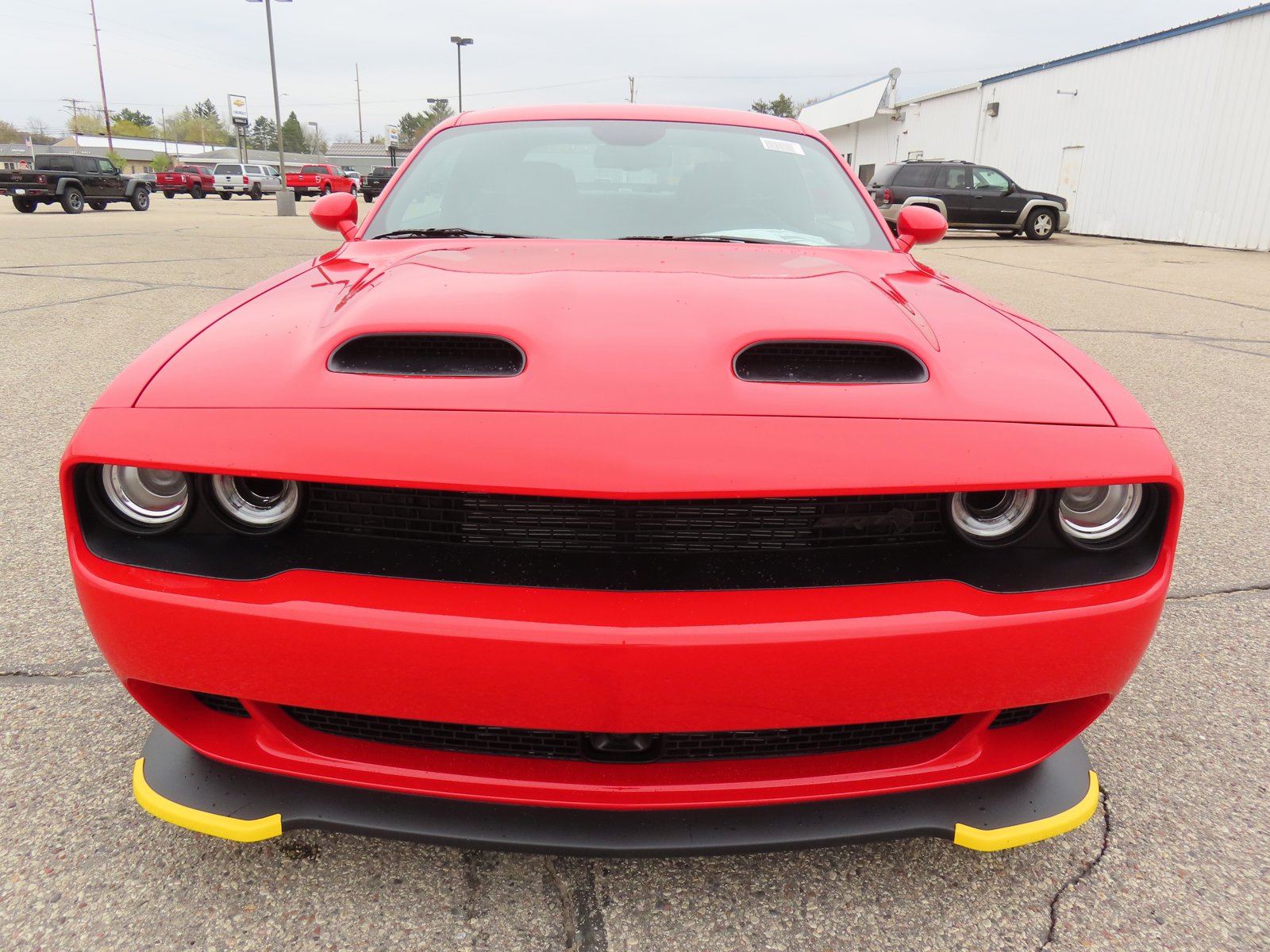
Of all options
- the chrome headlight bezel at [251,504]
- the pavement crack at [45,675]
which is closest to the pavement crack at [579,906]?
the chrome headlight bezel at [251,504]

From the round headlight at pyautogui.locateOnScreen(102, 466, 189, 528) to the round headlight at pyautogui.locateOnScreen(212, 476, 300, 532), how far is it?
0.06 m

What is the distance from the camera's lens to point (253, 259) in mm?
11797

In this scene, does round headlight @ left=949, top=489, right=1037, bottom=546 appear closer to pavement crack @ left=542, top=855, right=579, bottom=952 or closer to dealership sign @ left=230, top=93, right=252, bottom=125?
pavement crack @ left=542, top=855, right=579, bottom=952

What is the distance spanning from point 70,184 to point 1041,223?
24.8 meters

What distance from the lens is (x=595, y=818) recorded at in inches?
54.0

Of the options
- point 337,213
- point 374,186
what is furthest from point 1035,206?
point 337,213

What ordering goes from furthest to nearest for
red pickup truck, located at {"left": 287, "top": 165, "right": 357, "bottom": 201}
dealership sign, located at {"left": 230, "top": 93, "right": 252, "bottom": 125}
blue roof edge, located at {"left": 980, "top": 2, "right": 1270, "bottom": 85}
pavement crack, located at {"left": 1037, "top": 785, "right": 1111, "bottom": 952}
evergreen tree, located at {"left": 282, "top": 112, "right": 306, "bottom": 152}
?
evergreen tree, located at {"left": 282, "top": 112, "right": 306, "bottom": 152}, dealership sign, located at {"left": 230, "top": 93, "right": 252, "bottom": 125}, red pickup truck, located at {"left": 287, "top": 165, "right": 357, "bottom": 201}, blue roof edge, located at {"left": 980, "top": 2, "right": 1270, "bottom": 85}, pavement crack, located at {"left": 1037, "top": 785, "right": 1111, "bottom": 952}

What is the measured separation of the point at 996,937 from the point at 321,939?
111 cm

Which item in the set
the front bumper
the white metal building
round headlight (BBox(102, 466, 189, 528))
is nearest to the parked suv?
the white metal building

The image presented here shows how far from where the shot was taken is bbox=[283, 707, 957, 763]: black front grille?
1.40 metres

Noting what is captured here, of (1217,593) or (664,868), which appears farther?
(1217,593)

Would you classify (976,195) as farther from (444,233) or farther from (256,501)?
(256,501)

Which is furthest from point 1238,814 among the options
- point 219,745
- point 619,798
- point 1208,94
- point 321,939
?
point 1208,94

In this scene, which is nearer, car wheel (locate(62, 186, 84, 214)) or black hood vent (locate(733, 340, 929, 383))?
black hood vent (locate(733, 340, 929, 383))
